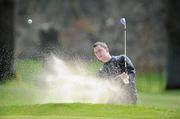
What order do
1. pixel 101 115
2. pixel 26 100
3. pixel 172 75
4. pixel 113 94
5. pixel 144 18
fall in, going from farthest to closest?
pixel 144 18 → pixel 172 75 → pixel 26 100 → pixel 113 94 → pixel 101 115

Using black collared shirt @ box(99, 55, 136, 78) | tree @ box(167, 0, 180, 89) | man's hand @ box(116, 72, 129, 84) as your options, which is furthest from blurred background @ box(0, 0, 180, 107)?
man's hand @ box(116, 72, 129, 84)

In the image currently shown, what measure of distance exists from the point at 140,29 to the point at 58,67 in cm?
2705

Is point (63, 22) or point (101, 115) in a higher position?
point (63, 22)

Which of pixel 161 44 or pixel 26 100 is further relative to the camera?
pixel 161 44

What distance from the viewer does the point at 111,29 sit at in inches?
1806

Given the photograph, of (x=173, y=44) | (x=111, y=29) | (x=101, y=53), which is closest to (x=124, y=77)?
(x=101, y=53)

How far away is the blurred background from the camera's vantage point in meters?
27.8

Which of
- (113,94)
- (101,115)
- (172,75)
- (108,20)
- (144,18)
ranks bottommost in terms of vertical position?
(101,115)

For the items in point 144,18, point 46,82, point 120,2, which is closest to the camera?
point 46,82

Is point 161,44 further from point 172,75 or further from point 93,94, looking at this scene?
point 93,94

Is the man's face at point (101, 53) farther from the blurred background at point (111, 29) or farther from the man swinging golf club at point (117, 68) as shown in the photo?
the blurred background at point (111, 29)

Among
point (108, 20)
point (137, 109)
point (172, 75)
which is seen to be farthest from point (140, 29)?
point (137, 109)

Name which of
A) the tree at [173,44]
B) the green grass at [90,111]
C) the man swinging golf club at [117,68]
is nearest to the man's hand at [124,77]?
the man swinging golf club at [117,68]

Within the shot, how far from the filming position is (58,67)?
46.8ft
